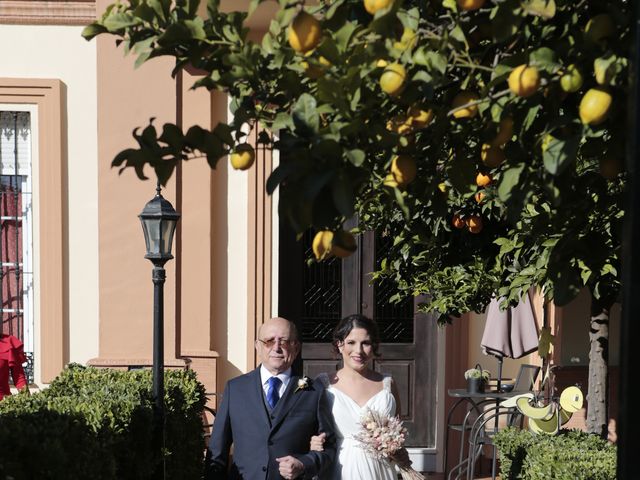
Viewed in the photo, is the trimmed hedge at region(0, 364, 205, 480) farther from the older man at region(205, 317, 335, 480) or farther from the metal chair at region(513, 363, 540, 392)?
the metal chair at region(513, 363, 540, 392)

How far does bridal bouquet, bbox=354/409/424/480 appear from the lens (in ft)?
17.3

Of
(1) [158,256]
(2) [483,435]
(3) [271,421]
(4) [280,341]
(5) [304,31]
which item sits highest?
(5) [304,31]

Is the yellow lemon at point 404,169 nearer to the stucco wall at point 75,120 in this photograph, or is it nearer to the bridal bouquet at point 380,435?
the bridal bouquet at point 380,435

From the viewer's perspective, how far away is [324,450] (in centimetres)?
533

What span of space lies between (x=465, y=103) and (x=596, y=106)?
420 millimetres

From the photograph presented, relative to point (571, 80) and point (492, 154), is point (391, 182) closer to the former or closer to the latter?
point (492, 154)

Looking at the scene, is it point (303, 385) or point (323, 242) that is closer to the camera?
point (323, 242)

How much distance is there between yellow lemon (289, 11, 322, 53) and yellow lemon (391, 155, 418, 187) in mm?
365

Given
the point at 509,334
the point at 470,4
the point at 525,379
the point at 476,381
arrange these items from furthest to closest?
the point at 525,379, the point at 509,334, the point at 476,381, the point at 470,4

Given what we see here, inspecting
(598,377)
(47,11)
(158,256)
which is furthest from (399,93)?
(47,11)

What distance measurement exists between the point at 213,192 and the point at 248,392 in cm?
505

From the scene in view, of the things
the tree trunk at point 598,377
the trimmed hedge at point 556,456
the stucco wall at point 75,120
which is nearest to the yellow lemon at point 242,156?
the trimmed hedge at point 556,456

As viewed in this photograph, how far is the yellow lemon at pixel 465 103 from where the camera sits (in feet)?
8.41

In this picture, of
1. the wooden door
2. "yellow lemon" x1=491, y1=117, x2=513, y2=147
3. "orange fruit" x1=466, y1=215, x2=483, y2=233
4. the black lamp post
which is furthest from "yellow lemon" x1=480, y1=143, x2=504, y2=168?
the wooden door
